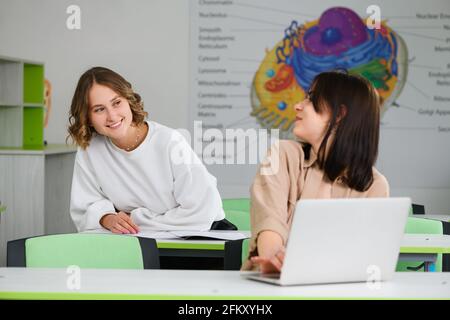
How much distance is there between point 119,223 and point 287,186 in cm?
113

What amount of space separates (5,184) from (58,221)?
37.3 inches

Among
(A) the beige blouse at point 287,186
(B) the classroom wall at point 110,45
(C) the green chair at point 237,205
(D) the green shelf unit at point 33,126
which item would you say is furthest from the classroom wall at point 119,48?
(A) the beige blouse at point 287,186

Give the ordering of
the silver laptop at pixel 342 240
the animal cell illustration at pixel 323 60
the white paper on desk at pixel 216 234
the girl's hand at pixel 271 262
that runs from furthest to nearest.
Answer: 1. the animal cell illustration at pixel 323 60
2. the white paper on desk at pixel 216 234
3. the girl's hand at pixel 271 262
4. the silver laptop at pixel 342 240

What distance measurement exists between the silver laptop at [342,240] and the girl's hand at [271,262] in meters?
0.03

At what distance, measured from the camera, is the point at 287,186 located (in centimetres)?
238

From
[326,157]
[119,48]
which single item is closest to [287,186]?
[326,157]

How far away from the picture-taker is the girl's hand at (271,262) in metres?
2.06

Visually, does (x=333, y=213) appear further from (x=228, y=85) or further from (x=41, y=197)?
(x=228, y=85)

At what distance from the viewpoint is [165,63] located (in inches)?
288

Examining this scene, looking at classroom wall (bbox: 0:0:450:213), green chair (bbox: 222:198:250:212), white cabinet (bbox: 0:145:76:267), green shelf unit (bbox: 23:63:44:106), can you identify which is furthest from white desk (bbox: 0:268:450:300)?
classroom wall (bbox: 0:0:450:213)

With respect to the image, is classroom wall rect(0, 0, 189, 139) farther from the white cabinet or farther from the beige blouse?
the beige blouse

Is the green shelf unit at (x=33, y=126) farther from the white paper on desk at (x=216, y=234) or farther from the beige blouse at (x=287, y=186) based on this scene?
the beige blouse at (x=287, y=186)

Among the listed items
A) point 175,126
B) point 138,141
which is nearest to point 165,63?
point 175,126

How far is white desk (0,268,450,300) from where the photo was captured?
6.18ft
